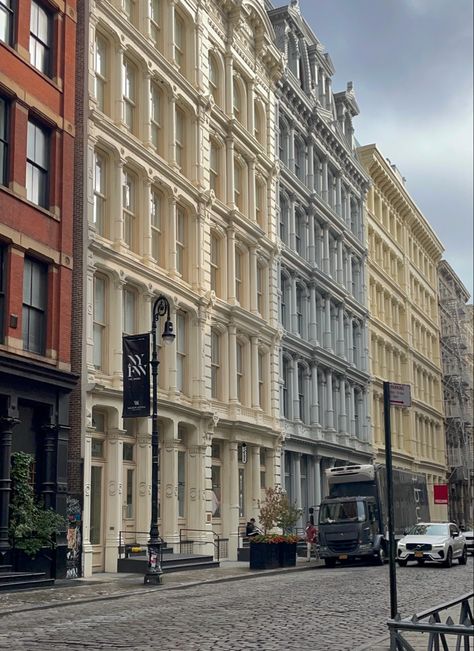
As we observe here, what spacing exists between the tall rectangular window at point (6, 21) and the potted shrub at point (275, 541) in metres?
16.9

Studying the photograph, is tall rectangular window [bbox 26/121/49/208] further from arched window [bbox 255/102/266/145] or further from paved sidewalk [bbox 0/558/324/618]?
arched window [bbox 255/102/266/145]

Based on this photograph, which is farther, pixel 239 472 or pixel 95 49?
pixel 239 472

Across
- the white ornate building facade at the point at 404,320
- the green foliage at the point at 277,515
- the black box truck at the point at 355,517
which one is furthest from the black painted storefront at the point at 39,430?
the white ornate building facade at the point at 404,320

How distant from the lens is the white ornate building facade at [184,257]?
28.8 metres

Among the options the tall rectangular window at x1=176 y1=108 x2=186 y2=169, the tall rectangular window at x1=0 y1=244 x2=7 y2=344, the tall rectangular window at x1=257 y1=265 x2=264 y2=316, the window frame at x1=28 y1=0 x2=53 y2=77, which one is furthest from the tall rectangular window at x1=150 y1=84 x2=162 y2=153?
the tall rectangular window at x1=0 y1=244 x2=7 y2=344

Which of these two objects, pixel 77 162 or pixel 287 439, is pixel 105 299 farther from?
pixel 287 439

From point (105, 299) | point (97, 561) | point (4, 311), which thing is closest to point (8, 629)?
point (4, 311)

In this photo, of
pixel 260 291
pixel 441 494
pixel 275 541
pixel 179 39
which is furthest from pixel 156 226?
pixel 441 494

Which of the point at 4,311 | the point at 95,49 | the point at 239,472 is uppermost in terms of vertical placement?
the point at 95,49

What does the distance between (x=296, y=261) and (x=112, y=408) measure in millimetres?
19158

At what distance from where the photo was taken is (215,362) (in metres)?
37.1

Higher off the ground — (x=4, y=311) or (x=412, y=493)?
(x=4, y=311)

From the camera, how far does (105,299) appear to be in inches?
1158

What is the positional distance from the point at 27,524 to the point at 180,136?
1759cm
